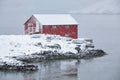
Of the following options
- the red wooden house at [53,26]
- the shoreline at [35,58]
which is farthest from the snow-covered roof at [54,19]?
the shoreline at [35,58]

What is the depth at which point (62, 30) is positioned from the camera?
64375 millimetres

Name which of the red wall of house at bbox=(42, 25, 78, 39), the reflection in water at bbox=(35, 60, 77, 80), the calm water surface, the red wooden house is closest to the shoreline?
the calm water surface

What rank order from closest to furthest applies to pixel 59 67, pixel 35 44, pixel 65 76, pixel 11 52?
pixel 65 76
pixel 59 67
pixel 11 52
pixel 35 44

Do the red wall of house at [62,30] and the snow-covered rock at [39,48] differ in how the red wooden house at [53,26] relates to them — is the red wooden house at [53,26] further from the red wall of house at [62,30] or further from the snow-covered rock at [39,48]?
the snow-covered rock at [39,48]

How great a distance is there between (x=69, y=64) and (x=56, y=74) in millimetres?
7230

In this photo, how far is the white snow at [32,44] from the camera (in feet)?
173

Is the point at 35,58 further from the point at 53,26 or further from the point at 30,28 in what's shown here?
the point at 30,28

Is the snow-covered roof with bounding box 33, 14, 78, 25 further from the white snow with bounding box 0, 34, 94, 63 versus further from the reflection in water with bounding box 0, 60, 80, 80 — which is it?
the reflection in water with bounding box 0, 60, 80, 80

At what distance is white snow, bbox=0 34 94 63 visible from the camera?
173ft

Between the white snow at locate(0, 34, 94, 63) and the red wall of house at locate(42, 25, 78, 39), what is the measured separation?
3352 millimetres

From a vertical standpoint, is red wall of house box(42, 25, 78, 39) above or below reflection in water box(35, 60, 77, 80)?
above

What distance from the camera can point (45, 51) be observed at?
53.6 meters

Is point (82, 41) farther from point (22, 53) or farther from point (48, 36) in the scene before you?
point (22, 53)

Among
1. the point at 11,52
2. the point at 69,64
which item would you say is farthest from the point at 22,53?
the point at 69,64
